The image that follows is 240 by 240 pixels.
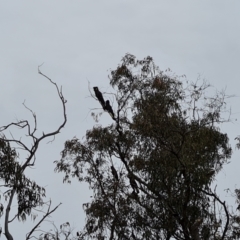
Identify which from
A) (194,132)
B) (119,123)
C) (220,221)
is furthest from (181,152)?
(119,123)

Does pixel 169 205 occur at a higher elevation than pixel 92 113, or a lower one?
lower

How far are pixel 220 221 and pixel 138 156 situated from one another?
1.67 m

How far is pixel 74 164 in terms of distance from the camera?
38.1ft

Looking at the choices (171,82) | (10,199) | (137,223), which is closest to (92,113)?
(171,82)

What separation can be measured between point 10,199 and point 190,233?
3.11 metres

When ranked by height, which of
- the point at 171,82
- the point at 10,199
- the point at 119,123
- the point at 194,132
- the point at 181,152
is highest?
the point at 171,82

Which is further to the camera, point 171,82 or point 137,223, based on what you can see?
point 171,82

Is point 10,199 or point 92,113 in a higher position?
point 92,113

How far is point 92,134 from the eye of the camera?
11.3 metres

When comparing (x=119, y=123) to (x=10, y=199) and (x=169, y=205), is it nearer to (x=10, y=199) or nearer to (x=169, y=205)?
(x=169, y=205)

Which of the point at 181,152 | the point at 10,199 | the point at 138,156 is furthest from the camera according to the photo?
the point at 138,156

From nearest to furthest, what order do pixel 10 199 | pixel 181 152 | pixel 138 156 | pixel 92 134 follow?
pixel 10 199
pixel 181 152
pixel 138 156
pixel 92 134

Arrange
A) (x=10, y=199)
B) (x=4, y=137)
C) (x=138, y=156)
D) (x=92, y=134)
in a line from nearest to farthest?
1. (x=10, y=199)
2. (x=4, y=137)
3. (x=138, y=156)
4. (x=92, y=134)

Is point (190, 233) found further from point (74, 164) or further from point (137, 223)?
point (74, 164)
